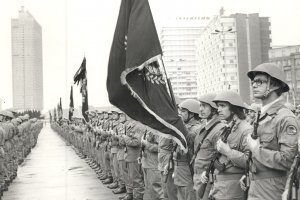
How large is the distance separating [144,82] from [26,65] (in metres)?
128

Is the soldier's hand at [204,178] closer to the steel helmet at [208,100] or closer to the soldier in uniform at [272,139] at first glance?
the soldier in uniform at [272,139]

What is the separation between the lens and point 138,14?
5.62 m

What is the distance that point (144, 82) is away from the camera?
554cm

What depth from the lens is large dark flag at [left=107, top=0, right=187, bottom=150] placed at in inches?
214

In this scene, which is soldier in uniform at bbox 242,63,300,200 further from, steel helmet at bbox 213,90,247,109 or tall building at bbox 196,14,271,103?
tall building at bbox 196,14,271,103

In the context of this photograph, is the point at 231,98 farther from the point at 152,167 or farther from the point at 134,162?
the point at 134,162

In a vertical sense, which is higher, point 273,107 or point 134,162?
point 273,107

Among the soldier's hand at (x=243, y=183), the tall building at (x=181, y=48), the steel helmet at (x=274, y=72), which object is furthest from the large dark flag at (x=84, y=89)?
the tall building at (x=181, y=48)

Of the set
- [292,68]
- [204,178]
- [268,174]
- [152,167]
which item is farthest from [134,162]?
[292,68]

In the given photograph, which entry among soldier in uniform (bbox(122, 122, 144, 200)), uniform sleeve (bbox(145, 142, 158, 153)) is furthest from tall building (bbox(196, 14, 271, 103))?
uniform sleeve (bbox(145, 142, 158, 153))

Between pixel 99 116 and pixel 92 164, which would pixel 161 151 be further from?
pixel 92 164

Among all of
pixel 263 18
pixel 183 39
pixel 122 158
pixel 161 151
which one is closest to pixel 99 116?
pixel 122 158

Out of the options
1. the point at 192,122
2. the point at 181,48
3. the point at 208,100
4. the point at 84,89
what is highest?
the point at 181,48

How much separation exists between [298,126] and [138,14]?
2648mm
